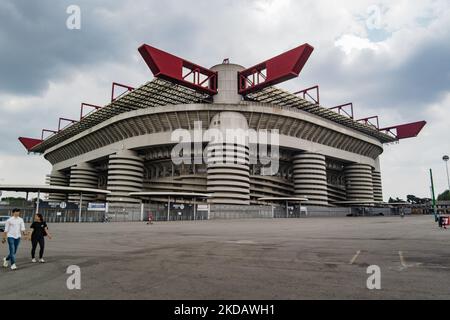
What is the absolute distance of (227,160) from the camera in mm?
58125

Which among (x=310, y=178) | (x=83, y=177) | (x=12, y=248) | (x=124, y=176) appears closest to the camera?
(x=12, y=248)

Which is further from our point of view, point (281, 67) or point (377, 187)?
point (377, 187)

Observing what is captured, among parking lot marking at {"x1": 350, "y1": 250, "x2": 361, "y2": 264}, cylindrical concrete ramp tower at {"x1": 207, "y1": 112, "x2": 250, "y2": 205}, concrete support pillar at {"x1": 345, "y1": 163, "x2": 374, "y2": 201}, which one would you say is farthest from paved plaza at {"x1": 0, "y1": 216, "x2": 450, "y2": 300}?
concrete support pillar at {"x1": 345, "y1": 163, "x2": 374, "y2": 201}

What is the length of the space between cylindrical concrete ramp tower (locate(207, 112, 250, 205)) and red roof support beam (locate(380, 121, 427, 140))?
56220 millimetres

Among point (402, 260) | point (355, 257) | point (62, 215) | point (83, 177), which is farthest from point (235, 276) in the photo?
point (83, 177)

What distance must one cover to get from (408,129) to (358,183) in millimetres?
22846

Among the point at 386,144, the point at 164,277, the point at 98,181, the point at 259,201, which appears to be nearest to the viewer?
the point at 164,277

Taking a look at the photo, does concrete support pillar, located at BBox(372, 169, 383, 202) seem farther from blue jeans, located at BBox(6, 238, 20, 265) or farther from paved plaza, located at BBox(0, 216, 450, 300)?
blue jeans, located at BBox(6, 238, 20, 265)

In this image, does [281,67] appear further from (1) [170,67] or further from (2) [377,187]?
(2) [377,187]

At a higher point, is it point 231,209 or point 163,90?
point 163,90

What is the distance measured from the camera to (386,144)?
9906 centimetres

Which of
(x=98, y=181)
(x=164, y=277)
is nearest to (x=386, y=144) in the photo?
(x=98, y=181)

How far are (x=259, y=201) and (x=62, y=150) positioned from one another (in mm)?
60863
